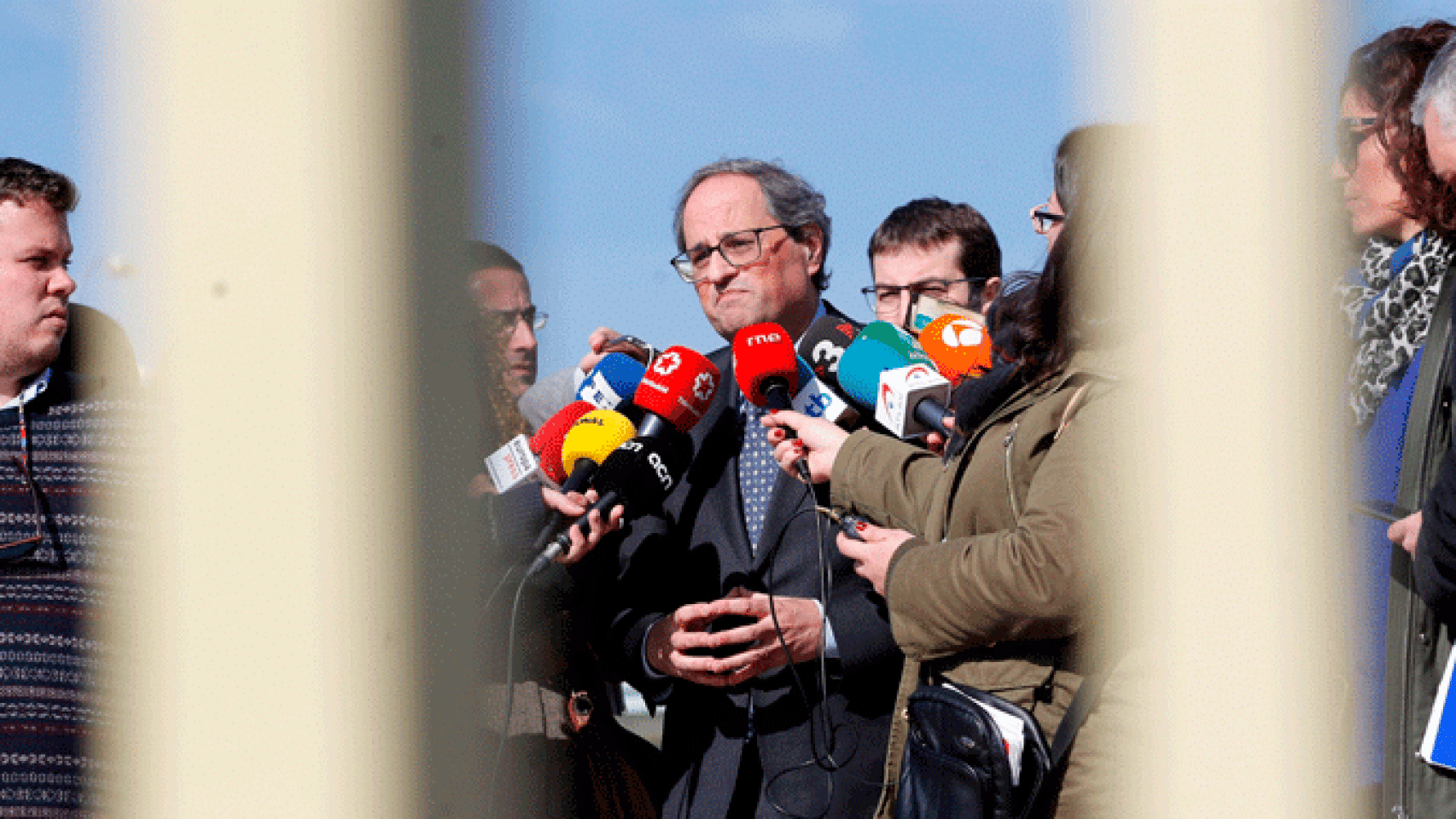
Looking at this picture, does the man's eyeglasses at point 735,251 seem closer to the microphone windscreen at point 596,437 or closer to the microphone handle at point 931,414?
the microphone windscreen at point 596,437

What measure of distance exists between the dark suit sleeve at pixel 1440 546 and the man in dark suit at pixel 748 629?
803 millimetres

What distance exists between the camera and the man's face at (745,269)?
2.48 meters

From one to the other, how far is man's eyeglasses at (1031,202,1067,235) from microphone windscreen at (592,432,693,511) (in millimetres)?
700

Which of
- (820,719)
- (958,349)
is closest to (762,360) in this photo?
(958,349)

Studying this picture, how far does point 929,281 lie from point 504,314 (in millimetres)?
2545

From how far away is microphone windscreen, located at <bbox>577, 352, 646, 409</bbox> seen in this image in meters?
2.30

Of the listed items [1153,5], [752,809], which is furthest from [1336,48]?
[752,809]

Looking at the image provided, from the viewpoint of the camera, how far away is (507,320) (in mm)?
581

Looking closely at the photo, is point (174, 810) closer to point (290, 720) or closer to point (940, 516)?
point (290, 720)

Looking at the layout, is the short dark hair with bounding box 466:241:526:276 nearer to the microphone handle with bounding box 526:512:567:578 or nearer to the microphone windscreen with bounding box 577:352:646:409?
the microphone handle with bounding box 526:512:567:578

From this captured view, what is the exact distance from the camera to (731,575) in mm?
2189

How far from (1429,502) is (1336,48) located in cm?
106

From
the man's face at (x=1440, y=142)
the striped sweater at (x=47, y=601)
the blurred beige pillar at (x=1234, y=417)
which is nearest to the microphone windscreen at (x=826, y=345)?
the man's face at (x=1440, y=142)

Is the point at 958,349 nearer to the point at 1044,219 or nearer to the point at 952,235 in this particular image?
the point at 1044,219
